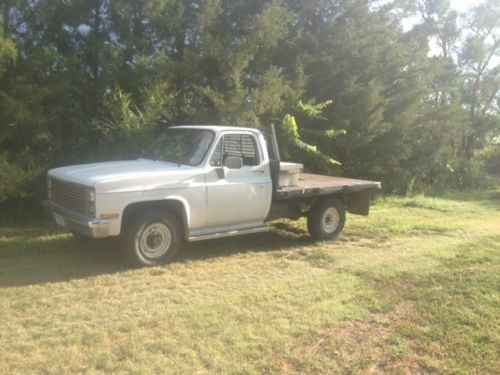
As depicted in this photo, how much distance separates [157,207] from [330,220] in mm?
3355

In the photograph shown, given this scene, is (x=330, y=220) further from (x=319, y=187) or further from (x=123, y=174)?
(x=123, y=174)

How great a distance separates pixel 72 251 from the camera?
24.3 feet

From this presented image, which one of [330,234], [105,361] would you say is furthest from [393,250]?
[105,361]

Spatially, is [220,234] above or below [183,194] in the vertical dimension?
below

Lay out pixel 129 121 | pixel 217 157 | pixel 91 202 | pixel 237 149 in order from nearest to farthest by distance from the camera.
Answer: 1. pixel 91 202
2. pixel 217 157
3. pixel 237 149
4. pixel 129 121

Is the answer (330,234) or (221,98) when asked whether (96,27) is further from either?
(330,234)

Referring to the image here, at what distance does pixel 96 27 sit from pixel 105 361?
27.8ft

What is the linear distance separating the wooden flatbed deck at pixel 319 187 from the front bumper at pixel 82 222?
2.79 metres

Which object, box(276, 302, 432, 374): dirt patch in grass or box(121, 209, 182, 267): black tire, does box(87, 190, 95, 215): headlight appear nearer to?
box(121, 209, 182, 267): black tire

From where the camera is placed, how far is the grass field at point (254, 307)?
13.5ft

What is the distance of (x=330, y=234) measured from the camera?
8.67 m

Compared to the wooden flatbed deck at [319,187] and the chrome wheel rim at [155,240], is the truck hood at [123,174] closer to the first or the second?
the chrome wheel rim at [155,240]

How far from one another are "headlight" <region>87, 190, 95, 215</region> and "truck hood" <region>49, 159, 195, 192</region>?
10cm

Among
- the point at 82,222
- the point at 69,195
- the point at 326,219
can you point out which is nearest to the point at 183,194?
the point at 82,222
